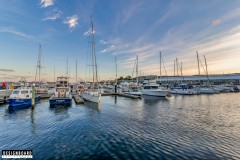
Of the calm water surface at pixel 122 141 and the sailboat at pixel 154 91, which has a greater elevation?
the sailboat at pixel 154 91

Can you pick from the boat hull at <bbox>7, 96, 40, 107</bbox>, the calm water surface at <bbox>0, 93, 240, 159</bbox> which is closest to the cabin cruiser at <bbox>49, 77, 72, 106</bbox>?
the boat hull at <bbox>7, 96, 40, 107</bbox>

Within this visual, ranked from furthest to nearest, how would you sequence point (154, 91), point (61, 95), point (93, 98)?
point (154, 91)
point (61, 95)
point (93, 98)

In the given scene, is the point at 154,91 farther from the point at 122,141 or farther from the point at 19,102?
the point at 122,141

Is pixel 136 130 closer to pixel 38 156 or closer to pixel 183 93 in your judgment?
pixel 38 156

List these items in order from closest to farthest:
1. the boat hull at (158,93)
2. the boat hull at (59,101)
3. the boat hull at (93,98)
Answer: the boat hull at (59,101), the boat hull at (93,98), the boat hull at (158,93)

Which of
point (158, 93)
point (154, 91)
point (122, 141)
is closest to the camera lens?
point (122, 141)

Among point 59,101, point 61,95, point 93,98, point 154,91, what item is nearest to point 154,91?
point 154,91

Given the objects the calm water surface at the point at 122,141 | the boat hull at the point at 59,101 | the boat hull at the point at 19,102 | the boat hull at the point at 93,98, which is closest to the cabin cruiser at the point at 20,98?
the boat hull at the point at 19,102

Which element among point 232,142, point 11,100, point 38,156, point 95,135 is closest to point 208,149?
point 232,142

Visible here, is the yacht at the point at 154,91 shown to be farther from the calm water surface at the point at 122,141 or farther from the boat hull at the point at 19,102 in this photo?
the boat hull at the point at 19,102

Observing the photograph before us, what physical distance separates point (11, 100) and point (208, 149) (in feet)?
120

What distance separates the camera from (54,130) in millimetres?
16984

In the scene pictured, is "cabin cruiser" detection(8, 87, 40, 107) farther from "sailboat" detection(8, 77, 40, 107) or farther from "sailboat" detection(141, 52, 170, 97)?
"sailboat" detection(141, 52, 170, 97)

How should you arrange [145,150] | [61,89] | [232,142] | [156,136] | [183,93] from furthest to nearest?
[183,93], [61,89], [156,136], [232,142], [145,150]
